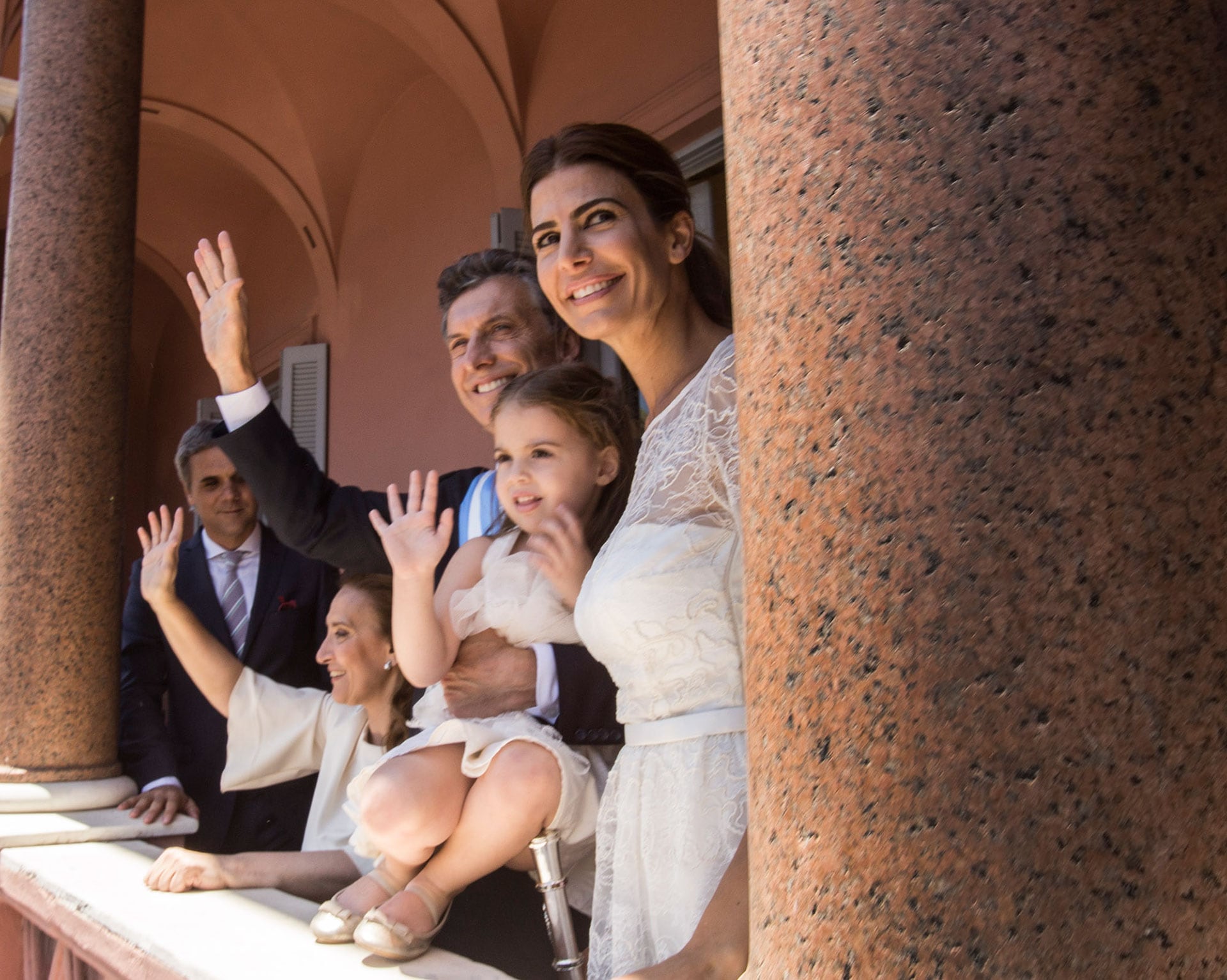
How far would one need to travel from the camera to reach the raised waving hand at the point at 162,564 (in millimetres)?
3342

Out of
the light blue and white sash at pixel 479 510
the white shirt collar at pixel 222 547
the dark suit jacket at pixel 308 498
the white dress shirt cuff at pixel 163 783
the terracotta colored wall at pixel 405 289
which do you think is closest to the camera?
the light blue and white sash at pixel 479 510

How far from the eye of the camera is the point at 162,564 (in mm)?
3379

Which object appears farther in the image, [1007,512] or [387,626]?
[387,626]

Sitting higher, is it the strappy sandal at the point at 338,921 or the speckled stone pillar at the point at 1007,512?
the speckled stone pillar at the point at 1007,512

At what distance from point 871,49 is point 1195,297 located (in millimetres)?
299

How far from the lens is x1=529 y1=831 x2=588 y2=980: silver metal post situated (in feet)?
6.06

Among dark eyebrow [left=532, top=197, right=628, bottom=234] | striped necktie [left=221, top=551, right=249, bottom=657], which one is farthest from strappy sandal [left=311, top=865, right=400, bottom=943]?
striped necktie [left=221, top=551, right=249, bottom=657]

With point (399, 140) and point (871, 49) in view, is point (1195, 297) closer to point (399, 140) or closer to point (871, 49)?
point (871, 49)

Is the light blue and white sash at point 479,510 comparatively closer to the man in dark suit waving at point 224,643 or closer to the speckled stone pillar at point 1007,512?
the man in dark suit waving at point 224,643

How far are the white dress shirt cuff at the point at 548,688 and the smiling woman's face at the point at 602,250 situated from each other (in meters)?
0.57

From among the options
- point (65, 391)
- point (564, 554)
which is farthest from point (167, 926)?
point (65, 391)

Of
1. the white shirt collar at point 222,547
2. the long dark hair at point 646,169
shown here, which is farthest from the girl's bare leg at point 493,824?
the white shirt collar at point 222,547

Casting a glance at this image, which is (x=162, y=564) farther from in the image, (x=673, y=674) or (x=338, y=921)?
(x=673, y=674)

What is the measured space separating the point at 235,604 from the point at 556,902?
93.3 inches
